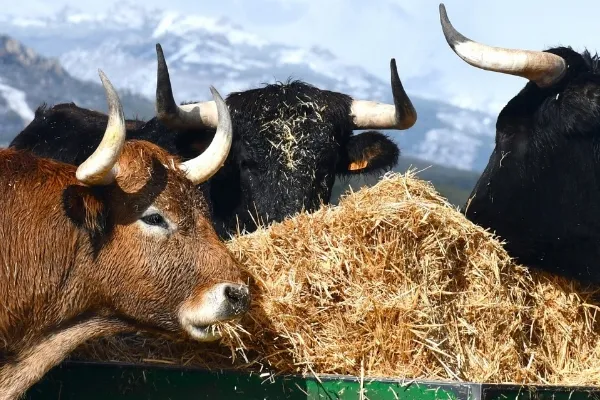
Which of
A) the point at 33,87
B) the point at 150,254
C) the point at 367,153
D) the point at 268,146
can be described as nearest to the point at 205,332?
the point at 150,254

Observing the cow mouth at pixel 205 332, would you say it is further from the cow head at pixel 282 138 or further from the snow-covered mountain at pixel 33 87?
the snow-covered mountain at pixel 33 87

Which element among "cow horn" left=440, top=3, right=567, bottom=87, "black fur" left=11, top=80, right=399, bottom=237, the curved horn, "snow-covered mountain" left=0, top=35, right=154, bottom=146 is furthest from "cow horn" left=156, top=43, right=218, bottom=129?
"snow-covered mountain" left=0, top=35, right=154, bottom=146

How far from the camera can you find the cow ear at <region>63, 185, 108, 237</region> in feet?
16.4

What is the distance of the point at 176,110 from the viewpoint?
766 cm

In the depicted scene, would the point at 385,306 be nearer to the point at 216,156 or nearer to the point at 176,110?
the point at 216,156

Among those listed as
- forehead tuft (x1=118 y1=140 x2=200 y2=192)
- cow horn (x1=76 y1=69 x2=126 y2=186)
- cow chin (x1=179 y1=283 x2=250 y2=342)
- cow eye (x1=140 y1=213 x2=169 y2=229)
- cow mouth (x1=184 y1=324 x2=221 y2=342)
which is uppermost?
cow horn (x1=76 y1=69 x2=126 y2=186)

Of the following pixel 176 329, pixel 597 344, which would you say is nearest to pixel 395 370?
pixel 176 329

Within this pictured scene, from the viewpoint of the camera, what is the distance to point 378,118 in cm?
826

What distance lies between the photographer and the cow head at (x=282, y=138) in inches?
295

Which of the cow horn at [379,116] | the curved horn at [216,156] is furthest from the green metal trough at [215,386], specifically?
the cow horn at [379,116]

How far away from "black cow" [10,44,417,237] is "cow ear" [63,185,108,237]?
2275mm

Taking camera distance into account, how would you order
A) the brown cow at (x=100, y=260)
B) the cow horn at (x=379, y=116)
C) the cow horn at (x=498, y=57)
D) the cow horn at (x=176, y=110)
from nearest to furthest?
the brown cow at (x=100, y=260) < the cow horn at (x=498, y=57) < the cow horn at (x=176, y=110) < the cow horn at (x=379, y=116)

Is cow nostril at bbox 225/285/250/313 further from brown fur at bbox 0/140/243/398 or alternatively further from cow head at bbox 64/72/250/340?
brown fur at bbox 0/140/243/398

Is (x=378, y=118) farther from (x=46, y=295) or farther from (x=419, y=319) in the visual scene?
(x=46, y=295)
